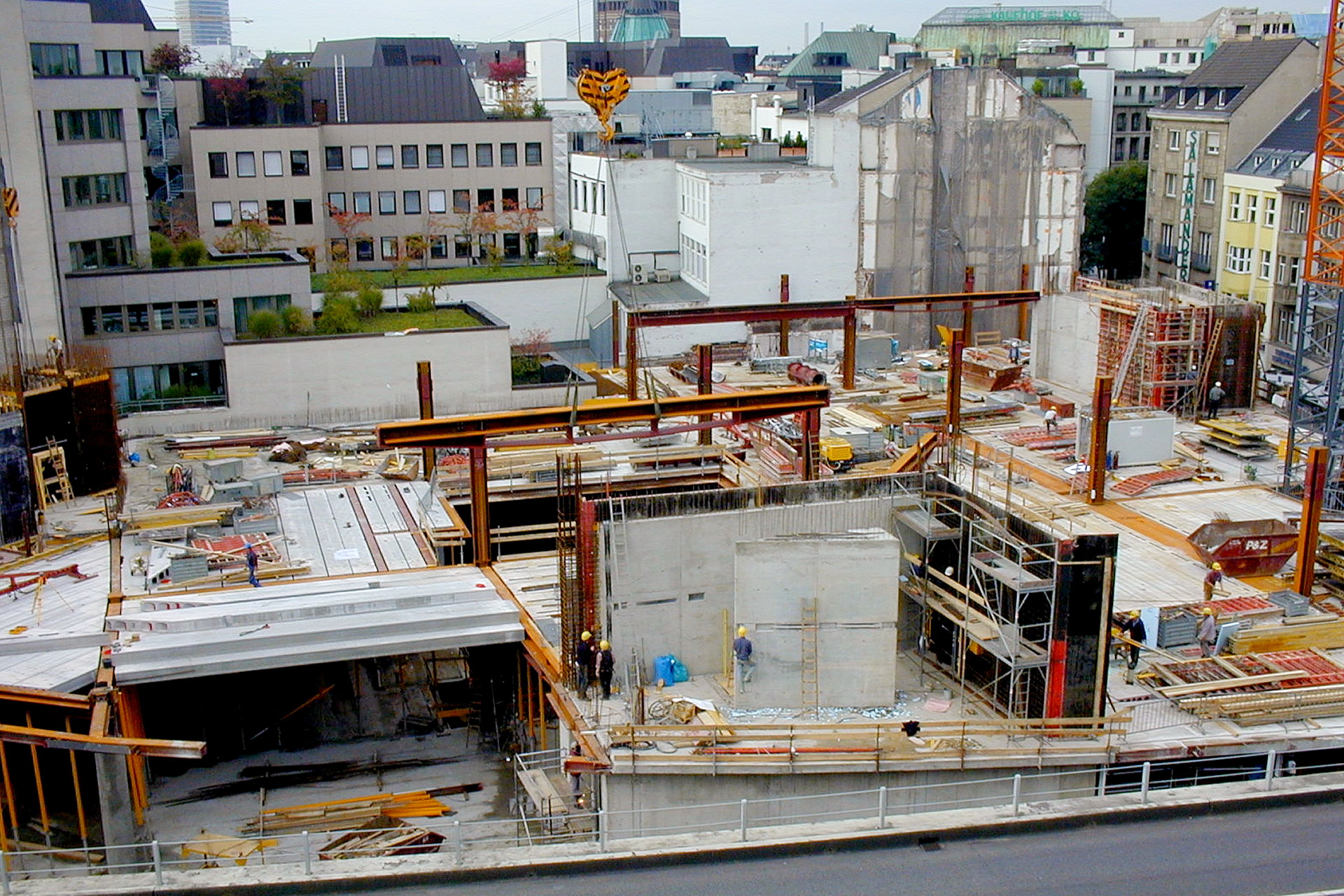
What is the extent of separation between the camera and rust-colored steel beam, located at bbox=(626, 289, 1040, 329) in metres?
42.2

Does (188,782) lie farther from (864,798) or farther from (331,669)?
(864,798)

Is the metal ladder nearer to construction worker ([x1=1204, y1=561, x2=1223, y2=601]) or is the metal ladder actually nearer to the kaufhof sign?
construction worker ([x1=1204, y1=561, x2=1223, y2=601])

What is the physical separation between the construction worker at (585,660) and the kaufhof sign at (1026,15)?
11206cm

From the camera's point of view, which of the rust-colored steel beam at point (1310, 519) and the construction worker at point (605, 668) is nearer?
the construction worker at point (605, 668)

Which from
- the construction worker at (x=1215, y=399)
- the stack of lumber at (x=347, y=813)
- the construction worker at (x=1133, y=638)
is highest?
the construction worker at (x=1215, y=399)

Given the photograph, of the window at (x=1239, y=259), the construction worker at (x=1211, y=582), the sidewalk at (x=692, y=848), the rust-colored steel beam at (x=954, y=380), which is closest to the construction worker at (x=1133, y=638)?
the construction worker at (x=1211, y=582)

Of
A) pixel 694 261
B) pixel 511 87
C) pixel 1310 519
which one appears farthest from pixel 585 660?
pixel 511 87

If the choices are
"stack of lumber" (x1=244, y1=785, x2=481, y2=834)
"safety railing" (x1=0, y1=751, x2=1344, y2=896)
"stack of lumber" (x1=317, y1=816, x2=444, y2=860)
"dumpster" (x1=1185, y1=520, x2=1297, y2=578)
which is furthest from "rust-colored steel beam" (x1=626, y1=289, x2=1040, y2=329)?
"safety railing" (x1=0, y1=751, x2=1344, y2=896)

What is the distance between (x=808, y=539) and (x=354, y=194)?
1787 inches

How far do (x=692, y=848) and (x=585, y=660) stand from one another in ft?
25.0

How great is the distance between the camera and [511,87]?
8106cm

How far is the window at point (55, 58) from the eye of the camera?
45.0 m

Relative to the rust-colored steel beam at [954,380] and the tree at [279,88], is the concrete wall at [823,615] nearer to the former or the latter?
the rust-colored steel beam at [954,380]

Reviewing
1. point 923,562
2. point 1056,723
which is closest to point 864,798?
point 1056,723
